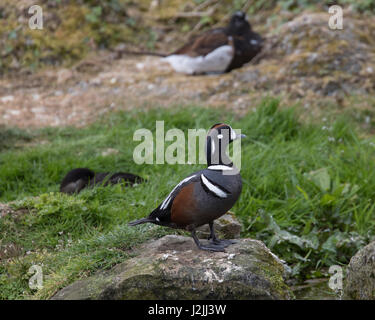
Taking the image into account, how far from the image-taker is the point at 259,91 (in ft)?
24.5

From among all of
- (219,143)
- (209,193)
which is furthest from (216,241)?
(219,143)

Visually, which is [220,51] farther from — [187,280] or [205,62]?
[187,280]

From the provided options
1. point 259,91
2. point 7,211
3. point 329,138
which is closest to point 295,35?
point 259,91

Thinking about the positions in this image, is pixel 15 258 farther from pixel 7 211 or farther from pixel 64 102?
pixel 64 102

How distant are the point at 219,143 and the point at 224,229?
1.00 m

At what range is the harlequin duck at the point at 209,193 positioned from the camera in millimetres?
3211

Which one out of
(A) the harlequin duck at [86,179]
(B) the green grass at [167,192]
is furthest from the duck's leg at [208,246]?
(A) the harlequin duck at [86,179]

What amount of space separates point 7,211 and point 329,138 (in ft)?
12.5

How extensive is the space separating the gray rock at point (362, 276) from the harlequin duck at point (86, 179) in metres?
2.60

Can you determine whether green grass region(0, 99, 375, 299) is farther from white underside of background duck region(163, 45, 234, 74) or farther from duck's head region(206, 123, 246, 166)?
white underside of background duck region(163, 45, 234, 74)

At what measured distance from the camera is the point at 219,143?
131 inches

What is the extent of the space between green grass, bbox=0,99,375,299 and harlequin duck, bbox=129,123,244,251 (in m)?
0.47

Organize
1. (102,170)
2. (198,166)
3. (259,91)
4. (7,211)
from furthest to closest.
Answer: (259,91) < (102,170) < (198,166) < (7,211)

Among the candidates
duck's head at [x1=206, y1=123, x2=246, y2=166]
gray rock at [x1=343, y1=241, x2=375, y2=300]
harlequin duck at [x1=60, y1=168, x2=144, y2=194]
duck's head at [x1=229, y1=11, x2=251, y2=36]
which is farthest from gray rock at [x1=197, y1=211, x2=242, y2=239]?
duck's head at [x1=229, y1=11, x2=251, y2=36]
